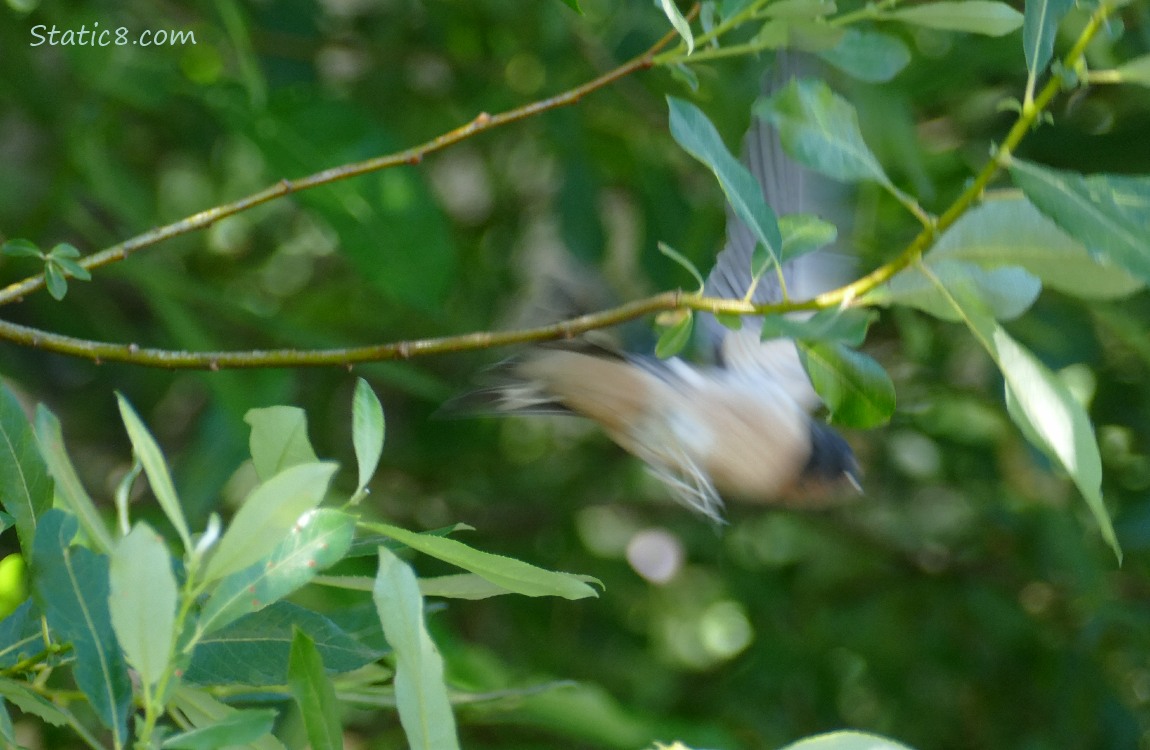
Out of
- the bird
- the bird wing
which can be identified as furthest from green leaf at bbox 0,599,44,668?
the bird wing

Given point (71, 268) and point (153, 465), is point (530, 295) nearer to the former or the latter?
point (71, 268)

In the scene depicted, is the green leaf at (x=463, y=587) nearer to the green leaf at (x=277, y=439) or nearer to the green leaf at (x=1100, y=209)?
the green leaf at (x=277, y=439)

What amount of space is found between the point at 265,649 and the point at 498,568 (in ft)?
0.39

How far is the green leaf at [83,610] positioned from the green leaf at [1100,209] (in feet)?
1.22

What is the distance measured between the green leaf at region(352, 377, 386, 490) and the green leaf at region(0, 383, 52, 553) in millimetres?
147

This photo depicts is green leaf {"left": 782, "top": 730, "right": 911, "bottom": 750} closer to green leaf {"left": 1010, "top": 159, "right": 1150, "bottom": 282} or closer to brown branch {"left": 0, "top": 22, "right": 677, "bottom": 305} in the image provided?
green leaf {"left": 1010, "top": 159, "right": 1150, "bottom": 282}

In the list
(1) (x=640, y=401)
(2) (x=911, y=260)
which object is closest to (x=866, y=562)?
(1) (x=640, y=401)

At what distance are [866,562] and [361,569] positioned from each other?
1002 millimetres

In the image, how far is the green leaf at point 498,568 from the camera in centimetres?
47

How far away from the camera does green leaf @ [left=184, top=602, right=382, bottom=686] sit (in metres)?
0.52

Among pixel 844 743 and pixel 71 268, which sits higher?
pixel 71 268

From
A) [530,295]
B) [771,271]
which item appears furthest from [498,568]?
[530,295]

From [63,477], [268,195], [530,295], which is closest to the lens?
[63,477]

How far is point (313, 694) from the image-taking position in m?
0.47
